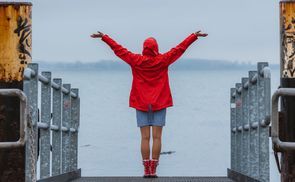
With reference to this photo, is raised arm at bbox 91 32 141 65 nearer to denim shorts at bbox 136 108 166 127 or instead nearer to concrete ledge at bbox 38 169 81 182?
denim shorts at bbox 136 108 166 127

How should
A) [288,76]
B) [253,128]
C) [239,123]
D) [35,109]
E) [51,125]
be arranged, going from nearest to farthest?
[288,76], [35,109], [253,128], [51,125], [239,123]

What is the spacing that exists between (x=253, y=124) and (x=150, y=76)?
207 cm

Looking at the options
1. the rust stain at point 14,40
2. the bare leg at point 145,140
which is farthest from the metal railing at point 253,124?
the rust stain at point 14,40

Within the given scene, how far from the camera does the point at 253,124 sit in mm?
14680

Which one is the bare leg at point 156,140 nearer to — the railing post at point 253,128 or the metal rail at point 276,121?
the railing post at point 253,128

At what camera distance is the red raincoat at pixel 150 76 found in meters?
16.3

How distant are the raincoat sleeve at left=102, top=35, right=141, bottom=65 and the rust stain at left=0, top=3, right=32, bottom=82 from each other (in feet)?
10.6

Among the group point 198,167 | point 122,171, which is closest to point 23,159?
point 122,171

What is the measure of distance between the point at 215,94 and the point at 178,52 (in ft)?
316

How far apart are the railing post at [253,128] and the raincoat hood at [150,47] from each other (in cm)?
158

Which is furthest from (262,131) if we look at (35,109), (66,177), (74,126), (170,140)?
(170,140)

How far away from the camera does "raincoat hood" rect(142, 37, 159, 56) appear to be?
16344 mm

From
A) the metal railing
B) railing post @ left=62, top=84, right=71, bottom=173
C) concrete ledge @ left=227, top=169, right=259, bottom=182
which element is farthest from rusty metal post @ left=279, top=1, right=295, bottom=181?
railing post @ left=62, top=84, right=71, bottom=173

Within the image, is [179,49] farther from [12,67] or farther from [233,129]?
[12,67]
